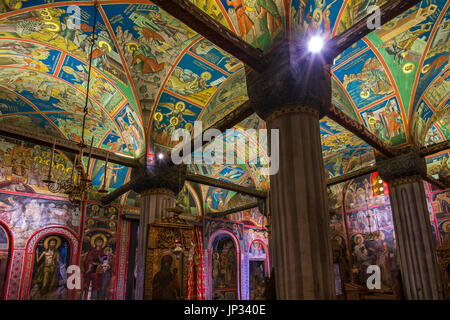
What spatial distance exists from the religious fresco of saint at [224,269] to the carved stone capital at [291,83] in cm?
1370

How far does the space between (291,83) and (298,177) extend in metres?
1.51

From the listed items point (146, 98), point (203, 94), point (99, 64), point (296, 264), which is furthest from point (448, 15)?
point (99, 64)

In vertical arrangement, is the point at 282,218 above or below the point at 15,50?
below

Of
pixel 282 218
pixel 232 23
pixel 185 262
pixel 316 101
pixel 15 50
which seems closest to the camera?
pixel 282 218

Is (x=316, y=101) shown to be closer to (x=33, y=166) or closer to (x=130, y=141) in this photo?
(x=130, y=141)

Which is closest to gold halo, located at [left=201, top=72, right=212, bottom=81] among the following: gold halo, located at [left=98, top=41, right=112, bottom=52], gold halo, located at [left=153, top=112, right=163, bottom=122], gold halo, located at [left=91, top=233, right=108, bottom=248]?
gold halo, located at [left=153, top=112, right=163, bottom=122]

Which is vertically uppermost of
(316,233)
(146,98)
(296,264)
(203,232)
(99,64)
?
(99,64)

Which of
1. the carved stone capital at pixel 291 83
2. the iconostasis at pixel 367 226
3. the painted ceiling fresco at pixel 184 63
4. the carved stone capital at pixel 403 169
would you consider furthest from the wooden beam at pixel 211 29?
the iconostasis at pixel 367 226

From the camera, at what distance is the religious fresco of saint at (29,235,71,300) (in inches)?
464

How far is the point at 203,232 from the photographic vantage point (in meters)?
17.2

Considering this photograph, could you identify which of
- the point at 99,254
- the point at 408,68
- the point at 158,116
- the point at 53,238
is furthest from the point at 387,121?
the point at 53,238

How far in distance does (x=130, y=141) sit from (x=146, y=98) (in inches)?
60.6

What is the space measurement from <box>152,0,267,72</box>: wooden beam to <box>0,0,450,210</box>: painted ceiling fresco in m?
0.46

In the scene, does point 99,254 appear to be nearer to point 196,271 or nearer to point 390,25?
point 196,271
